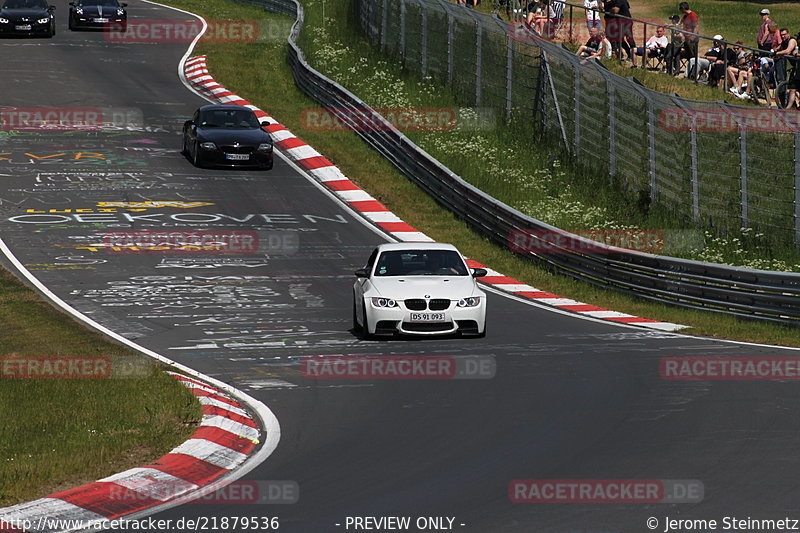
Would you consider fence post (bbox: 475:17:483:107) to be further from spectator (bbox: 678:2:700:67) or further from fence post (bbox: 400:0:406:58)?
fence post (bbox: 400:0:406:58)

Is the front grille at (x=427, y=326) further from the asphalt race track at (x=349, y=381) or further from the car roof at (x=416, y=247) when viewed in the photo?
the car roof at (x=416, y=247)

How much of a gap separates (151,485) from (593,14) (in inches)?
1049

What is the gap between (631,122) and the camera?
82.1 ft

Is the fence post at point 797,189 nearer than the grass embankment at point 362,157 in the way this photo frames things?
Yes

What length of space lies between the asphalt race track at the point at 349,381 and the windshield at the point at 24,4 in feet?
44.4

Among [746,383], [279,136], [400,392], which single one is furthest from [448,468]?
[279,136]

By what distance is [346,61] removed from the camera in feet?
129

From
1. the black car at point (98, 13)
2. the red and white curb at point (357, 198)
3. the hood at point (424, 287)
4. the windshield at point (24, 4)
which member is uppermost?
the windshield at point (24, 4)

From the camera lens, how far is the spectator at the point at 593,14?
104 feet

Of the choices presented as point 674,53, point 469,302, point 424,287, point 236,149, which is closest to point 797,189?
point 469,302

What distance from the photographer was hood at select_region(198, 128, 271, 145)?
30.6m

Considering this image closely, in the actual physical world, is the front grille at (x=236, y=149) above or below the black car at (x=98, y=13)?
below

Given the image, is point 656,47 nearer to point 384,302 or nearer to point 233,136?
point 233,136

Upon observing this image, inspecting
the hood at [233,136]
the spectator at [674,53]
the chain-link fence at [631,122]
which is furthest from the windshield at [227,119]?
the spectator at [674,53]
